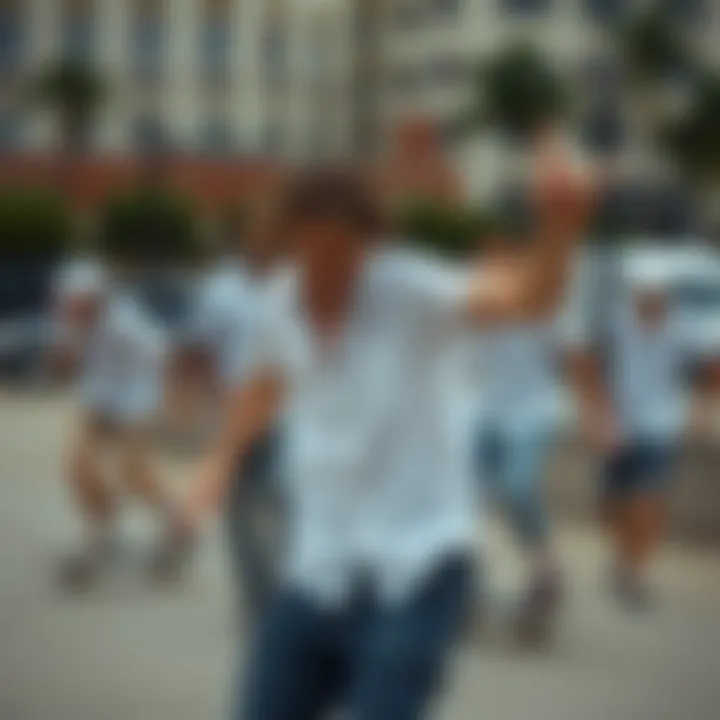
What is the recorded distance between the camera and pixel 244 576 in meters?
2.98

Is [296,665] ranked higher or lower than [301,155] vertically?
lower

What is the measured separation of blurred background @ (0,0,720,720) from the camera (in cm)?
253

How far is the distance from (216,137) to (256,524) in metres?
0.58

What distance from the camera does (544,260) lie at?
1.89 m

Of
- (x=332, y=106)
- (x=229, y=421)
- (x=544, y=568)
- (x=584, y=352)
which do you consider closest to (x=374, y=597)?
(x=229, y=421)

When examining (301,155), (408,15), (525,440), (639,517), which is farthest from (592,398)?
(301,155)

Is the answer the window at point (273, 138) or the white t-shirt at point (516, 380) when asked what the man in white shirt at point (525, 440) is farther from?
the window at point (273, 138)

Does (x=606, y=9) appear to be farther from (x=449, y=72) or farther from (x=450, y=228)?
(x=450, y=228)

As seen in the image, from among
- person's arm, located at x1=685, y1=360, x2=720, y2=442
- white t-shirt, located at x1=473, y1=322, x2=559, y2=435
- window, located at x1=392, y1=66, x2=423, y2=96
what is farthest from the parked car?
person's arm, located at x1=685, y1=360, x2=720, y2=442

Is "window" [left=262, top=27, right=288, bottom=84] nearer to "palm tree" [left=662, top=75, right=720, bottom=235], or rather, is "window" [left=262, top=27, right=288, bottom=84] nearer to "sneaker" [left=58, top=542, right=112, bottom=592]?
"palm tree" [left=662, top=75, right=720, bottom=235]

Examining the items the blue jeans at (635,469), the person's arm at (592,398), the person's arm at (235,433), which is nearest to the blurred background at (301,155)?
the person's arm at (592,398)

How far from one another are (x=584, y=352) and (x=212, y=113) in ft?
3.32

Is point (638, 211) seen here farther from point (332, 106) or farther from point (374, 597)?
point (374, 597)

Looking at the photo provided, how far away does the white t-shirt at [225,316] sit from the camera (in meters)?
2.60
